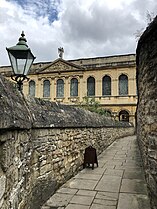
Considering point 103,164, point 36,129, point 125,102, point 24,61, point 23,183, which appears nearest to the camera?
point 23,183

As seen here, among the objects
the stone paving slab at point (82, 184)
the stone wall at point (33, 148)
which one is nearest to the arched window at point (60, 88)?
the stone wall at point (33, 148)

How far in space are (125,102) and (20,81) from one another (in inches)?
994

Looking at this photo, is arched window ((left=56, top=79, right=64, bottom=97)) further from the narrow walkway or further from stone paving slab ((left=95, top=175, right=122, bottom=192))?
stone paving slab ((left=95, top=175, right=122, bottom=192))

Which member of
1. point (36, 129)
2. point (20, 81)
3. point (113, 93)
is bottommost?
point (36, 129)

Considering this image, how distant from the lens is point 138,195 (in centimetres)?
416

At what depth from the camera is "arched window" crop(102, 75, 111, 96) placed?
95.4 ft

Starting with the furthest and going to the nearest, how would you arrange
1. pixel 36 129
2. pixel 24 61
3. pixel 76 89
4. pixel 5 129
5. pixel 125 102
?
pixel 76 89 → pixel 125 102 → pixel 24 61 → pixel 36 129 → pixel 5 129

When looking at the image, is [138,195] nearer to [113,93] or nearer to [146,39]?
[146,39]

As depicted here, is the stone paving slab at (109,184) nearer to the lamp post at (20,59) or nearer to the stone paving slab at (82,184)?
the stone paving slab at (82,184)

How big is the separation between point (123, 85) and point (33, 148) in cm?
2638

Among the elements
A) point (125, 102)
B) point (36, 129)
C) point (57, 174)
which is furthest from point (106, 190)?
point (125, 102)

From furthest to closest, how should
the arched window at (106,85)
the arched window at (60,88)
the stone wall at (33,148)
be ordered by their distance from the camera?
1. the arched window at (60,88)
2. the arched window at (106,85)
3. the stone wall at (33,148)

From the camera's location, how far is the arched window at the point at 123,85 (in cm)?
2847

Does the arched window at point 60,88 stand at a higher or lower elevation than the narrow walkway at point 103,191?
higher
